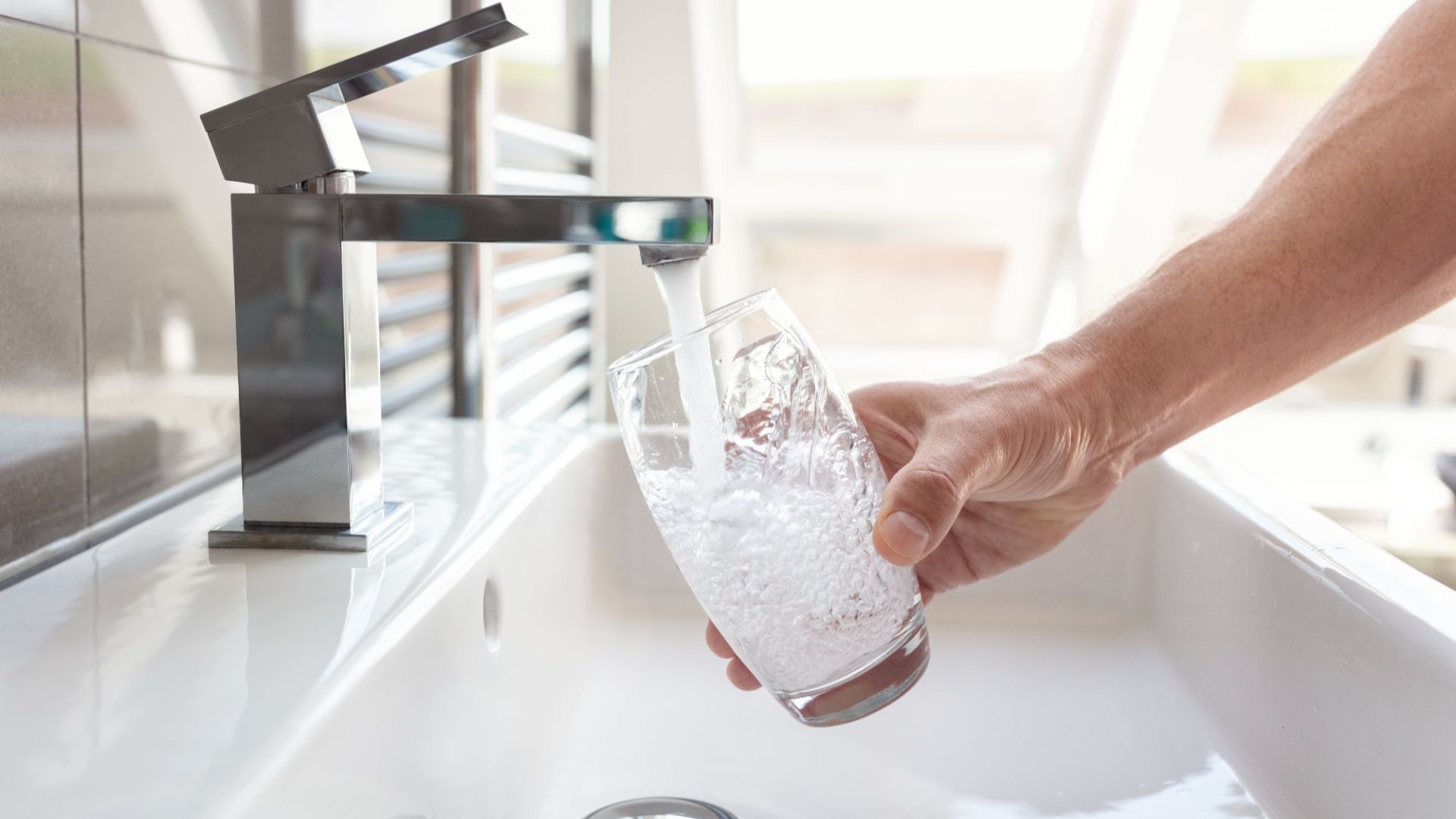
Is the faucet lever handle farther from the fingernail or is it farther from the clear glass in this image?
the fingernail

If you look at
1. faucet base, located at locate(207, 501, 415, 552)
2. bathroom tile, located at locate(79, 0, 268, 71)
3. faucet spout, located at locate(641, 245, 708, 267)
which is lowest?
faucet base, located at locate(207, 501, 415, 552)

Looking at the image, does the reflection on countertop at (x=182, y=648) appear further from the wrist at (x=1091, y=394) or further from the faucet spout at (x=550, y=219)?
the wrist at (x=1091, y=394)

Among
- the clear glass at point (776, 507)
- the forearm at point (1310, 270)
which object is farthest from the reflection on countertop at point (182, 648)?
the forearm at point (1310, 270)

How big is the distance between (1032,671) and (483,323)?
680 mm

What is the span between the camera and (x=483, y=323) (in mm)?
1213

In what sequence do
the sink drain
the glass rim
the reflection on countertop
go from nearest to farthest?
the reflection on countertop, the glass rim, the sink drain

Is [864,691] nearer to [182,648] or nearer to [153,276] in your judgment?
[182,648]

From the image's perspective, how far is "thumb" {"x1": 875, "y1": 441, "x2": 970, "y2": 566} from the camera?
1.60 ft

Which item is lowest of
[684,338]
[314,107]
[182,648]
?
[182,648]

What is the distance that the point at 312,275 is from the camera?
0.57m

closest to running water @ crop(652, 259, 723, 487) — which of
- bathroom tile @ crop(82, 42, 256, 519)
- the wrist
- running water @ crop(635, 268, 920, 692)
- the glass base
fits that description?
running water @ crop(635, 268, 920, 692)

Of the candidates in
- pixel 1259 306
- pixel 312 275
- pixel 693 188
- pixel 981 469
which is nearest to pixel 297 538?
pixel 312 275

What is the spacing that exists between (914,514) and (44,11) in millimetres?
491

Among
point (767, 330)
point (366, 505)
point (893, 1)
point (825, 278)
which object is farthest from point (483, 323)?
point (825, 278)
